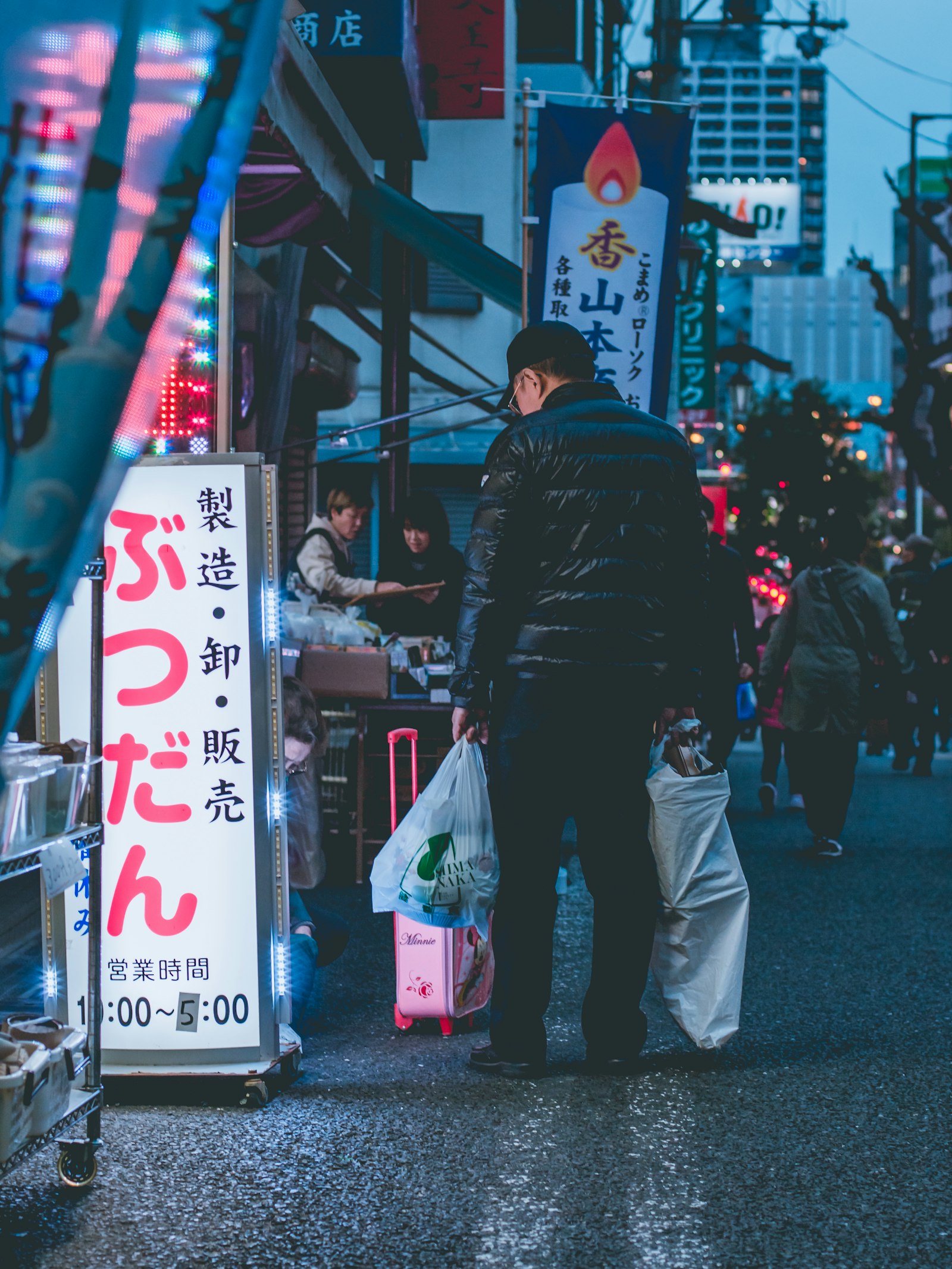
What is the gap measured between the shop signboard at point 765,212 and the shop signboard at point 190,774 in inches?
1964

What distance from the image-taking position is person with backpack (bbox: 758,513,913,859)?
8188 mm

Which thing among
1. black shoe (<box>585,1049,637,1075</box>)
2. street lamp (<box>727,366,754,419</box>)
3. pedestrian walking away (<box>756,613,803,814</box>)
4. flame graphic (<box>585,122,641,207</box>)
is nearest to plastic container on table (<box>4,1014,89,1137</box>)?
black shoe (<box>585,1049,637,1075</box>)

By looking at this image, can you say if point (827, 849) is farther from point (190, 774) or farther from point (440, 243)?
point (190, 774)

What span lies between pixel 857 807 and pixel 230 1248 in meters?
8.30

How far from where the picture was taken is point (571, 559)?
3930 millimetres

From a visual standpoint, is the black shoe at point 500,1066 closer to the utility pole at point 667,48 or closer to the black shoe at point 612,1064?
the black shoe at point 612,1064

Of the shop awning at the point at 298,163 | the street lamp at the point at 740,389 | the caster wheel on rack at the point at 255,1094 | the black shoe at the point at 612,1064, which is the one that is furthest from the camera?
the street lamp at the point at 740,389

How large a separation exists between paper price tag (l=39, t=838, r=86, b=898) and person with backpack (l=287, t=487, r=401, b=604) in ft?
16.9

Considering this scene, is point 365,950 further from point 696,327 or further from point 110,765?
point 696,327

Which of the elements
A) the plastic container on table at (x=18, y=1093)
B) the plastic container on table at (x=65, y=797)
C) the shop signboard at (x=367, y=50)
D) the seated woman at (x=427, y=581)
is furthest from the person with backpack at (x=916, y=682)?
the plastic container on table at (x=18, y=1093)

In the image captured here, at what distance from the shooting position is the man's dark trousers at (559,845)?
3922 millimetres

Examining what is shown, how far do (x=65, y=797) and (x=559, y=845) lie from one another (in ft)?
5.20

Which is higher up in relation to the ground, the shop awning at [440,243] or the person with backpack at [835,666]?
the shop awning at [440,243]

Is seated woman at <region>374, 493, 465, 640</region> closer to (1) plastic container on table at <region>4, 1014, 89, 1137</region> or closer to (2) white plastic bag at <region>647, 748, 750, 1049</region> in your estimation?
(2) white plastic bag at <region>647, 748, 750, 1049</region>
